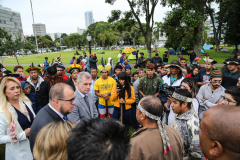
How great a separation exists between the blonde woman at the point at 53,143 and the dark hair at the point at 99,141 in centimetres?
32

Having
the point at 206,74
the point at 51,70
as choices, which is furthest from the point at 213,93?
the point at 51,70

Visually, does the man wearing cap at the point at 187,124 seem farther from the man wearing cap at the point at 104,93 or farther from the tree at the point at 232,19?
the tree at the point at 232,19

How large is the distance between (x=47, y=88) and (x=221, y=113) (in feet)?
15.5

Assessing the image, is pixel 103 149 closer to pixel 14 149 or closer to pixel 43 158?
pixel 43 158

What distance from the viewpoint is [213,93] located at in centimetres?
364

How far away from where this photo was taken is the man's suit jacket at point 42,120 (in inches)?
76.4

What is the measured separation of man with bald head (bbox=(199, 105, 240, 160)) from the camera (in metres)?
1.04

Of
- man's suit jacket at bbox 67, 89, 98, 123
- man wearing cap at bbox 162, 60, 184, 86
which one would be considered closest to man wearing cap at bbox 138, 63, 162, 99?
man wearing cap at bbox 162, 60, 184, 86

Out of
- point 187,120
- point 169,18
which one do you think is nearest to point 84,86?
point 187,120

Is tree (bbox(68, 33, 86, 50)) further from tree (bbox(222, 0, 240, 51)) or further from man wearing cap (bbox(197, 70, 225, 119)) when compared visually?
man wearing cap (bbox(197, 70, 225, 119))

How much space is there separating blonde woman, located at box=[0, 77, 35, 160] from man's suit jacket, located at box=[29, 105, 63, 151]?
59 centimetres

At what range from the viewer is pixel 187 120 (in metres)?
2.36

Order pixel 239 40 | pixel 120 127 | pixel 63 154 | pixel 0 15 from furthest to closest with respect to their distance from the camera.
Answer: pixel 0 15, pixel 239 40, pixel 63 154, pixel 120 127

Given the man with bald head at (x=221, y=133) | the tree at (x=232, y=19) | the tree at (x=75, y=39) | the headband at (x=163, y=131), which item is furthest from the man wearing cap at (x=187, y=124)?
the tree at (x=75, y=39)
